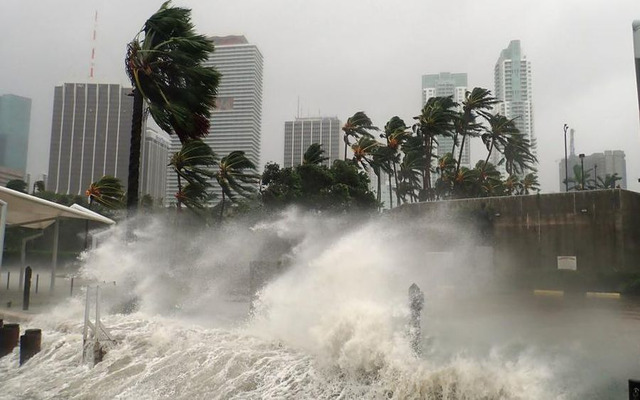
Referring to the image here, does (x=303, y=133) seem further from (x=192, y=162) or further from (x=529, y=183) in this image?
(x=192, y=162)

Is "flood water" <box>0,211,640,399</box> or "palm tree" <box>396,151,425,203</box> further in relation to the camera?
"palm tree" <box>396,151,425,203</box>

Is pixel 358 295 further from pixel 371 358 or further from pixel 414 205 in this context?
pixel 414 205

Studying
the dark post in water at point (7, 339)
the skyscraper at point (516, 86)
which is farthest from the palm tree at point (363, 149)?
the skyscraper at point (516, 86)

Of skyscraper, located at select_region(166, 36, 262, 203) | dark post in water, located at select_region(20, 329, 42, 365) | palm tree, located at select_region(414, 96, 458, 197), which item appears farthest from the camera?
skyscraper, located at select_region(166, 36, 262, 203)

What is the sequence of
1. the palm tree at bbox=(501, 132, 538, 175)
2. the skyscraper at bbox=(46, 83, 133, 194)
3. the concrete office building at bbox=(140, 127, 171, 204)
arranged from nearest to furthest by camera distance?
the palm tree at bbox=(501, 132, 538, 175) → the skyscraper at bbox=(46, 83, 133, 194) → the concrete office building at bbox=(140, 127, 171, 204)

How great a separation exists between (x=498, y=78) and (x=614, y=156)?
25.1 metres

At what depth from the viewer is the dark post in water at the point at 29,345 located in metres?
10.1

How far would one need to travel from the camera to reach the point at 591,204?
23422mm

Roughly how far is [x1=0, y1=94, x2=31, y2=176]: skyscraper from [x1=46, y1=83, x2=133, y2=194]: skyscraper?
15171 millimetres

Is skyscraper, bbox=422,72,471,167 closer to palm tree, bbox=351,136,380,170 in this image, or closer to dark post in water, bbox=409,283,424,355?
palm tree, bbox=351,136,380,170


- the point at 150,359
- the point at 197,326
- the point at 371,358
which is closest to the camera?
the point at 371,358

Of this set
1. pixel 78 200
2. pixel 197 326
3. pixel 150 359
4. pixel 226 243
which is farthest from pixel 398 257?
pixel 78 200

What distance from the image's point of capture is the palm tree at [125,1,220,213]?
13727mm

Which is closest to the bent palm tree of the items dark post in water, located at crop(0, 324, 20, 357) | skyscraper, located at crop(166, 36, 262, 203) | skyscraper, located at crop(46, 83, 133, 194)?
skyscraper, located at crop(46, 83, 133, 194)
